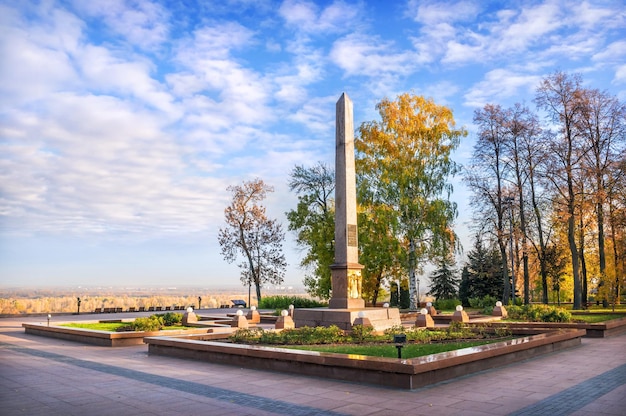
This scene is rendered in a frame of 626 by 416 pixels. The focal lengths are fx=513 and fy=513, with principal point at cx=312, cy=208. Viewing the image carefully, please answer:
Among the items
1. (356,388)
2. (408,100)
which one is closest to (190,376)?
(356,388)

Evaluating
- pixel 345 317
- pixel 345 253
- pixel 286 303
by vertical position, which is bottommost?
pixel 286 303

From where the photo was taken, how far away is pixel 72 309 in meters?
38.1

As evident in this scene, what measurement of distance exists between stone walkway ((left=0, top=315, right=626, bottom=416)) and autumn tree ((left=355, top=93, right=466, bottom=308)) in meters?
19.3

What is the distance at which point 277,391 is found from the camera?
8.84m

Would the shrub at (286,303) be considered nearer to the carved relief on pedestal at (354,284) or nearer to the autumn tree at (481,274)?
the autumn tree at (481,274)

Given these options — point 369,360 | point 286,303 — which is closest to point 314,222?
point 286,303

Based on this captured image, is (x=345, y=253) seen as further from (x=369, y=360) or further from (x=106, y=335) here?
(x=106, y=335)

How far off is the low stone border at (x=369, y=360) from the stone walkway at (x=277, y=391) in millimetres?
229

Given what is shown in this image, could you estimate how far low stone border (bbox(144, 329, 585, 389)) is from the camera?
9.08 m

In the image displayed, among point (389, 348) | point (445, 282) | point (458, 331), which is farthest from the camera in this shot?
point (445, 282)

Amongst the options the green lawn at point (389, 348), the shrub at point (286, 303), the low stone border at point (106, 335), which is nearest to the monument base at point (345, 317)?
the low stone border at point (106, 335)

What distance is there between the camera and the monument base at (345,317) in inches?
639

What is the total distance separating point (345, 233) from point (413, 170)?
619 inches

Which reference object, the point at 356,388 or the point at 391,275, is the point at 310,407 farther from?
the point at 391,275
